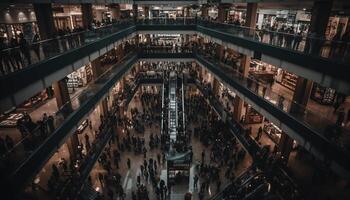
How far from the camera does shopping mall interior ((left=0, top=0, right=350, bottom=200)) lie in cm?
1012

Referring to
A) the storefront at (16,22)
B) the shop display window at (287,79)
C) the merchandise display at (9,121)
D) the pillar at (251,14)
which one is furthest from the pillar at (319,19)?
the merchandise display at (9,121)

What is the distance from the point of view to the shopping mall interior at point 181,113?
10125 millimetres

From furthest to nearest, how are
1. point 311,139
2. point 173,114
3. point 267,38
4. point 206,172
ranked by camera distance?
point 173,114, point 206,172, point 267,38, point 311,139

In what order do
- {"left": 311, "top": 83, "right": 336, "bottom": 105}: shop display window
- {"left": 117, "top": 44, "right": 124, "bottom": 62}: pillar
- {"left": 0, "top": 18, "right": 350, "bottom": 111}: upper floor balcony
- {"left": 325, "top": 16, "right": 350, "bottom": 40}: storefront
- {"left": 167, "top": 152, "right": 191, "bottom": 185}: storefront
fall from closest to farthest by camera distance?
{"left": 0, "top": 18, "right": 350, "bottom": 111}: upper floor balcony → {"left": 311, "top": 83, "right": 336, "bottom": 105}: shop display window → {"left": 325, "top": 16, "right": 350, "bottom": 40}: storefront → {"left": 167, "top": 152, "right": 191, "bottom": 185}: storefront → {"left": 117, "top": 44, "right": 124, "bottom": 62}: pillar

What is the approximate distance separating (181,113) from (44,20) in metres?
14.6

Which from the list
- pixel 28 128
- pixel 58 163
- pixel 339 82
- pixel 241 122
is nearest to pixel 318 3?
pixel 339 82

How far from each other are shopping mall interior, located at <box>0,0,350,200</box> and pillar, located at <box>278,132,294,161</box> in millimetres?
84

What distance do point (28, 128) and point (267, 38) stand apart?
13.6 metres

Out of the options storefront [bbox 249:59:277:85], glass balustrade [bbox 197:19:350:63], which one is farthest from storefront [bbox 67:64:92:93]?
storefront [bbox 249:59:277:85]

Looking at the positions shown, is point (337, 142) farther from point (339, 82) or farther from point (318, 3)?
point (318, 3)

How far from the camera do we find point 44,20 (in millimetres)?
13484

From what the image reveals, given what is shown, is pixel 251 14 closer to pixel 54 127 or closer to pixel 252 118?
pixel 252 118

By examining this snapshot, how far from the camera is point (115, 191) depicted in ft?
55.2

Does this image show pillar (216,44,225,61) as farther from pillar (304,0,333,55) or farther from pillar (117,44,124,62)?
pillar (304,0,333,55)
